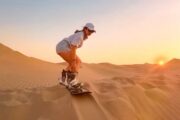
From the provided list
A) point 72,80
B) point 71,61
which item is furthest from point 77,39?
point 72,80

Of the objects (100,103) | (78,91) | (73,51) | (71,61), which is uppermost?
(73,51)

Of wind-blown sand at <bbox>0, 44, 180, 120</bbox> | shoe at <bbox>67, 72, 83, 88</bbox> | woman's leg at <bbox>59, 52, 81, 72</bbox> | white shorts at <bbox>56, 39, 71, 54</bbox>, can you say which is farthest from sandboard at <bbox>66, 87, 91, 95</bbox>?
white shorts at <bbox>56, 39, 71, 54</bbox>

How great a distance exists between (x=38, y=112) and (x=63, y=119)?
56 centimetres

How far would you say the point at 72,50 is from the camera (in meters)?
9.38

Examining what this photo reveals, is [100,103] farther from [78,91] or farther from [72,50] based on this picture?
[72,50]

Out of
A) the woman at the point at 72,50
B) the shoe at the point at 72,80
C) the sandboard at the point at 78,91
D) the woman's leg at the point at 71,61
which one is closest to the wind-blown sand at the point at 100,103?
the sandboard at the point at 78,91

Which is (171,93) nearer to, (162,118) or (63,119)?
(162,118)

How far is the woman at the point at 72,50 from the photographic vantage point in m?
9.24

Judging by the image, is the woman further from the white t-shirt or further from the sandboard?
the sandboard

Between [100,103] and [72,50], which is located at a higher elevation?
[72,50]

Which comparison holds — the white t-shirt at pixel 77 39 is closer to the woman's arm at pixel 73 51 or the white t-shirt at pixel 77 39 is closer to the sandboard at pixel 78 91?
the woman's arm at pixel 73 51

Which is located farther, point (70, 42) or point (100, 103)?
point (70, 42)

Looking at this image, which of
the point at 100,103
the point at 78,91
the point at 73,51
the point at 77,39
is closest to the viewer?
the point at 100,103

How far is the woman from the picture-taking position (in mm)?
9242
